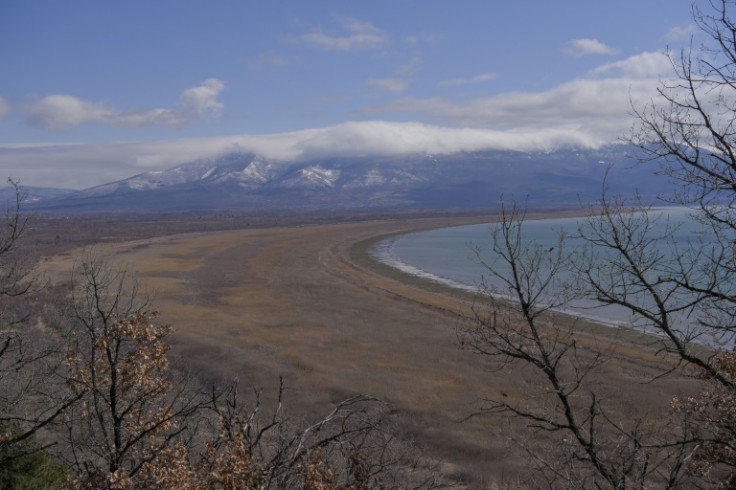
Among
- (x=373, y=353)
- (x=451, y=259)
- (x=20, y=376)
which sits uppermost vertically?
(x=20, y=376)

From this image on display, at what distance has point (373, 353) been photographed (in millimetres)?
27984

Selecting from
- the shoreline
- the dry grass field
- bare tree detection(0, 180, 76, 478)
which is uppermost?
bare tree detection(0, 180, 76, 478)

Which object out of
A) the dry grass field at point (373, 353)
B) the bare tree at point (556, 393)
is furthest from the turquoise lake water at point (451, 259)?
the bare tree at point (556, 393)

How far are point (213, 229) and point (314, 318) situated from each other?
9061 cm

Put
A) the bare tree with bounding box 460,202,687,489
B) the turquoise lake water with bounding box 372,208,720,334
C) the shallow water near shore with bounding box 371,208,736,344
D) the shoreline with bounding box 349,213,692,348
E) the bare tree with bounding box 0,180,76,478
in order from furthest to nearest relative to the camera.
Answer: the turquoise lake water with bounding box 372,208,720,334 → the shallow water near shore with bounding box 371,208,736,344 → the shoreline with bounding box 349,213,692,348 → the bare tree with bounding box 0,180,76,478 → the bare tree with bounding box 460,202,687,489

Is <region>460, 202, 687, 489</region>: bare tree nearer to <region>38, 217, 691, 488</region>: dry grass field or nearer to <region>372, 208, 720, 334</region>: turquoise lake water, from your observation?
<region>38, 217, 691, 488</region>: dry grass field

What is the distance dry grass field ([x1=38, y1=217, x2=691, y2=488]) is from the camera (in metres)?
18.8

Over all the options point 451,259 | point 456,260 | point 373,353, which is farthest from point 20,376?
point 451,259

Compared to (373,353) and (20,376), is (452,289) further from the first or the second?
(20,376)

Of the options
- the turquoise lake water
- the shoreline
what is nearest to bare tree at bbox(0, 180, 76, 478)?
the shoreline

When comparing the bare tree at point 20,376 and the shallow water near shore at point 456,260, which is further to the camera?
the shallow water near shore at point 456,260

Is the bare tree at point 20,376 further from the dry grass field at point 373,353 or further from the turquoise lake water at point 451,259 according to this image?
the turquoise lake water at point 451,259

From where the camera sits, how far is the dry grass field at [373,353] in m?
18.8

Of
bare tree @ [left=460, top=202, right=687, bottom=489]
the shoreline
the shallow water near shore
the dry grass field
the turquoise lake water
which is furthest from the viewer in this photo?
the turquoise lake water
